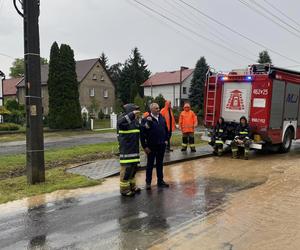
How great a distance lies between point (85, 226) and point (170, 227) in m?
1.22

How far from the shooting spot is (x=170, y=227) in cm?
573

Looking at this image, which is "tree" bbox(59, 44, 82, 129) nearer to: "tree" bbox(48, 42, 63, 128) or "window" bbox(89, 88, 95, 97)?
"tree" bbox(48, 42, 63, 128)

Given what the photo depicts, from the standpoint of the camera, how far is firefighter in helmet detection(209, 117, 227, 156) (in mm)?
13469

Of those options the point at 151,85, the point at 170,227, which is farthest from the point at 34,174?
the point at 151,85

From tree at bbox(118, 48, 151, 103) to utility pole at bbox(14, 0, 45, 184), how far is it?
6005 cm

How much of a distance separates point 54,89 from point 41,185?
23632 millimetres

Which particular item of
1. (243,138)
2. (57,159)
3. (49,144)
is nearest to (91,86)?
(49,144)

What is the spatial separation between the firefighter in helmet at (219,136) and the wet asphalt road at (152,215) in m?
3.83

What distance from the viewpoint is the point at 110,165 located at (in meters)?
11.0

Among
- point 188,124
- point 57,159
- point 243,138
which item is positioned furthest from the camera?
point 188,124

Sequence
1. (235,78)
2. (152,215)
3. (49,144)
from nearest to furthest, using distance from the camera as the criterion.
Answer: (152,215), (235,78), (49,144)

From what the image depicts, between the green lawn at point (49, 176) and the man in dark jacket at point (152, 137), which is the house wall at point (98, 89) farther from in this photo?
the man in dark jacket at point (152, 137)

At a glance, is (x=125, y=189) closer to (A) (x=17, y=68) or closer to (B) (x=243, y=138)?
(B) (x=243, y=138)

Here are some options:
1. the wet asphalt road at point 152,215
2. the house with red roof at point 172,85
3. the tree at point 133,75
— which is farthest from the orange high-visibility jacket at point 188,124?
the tree at point 133,75
